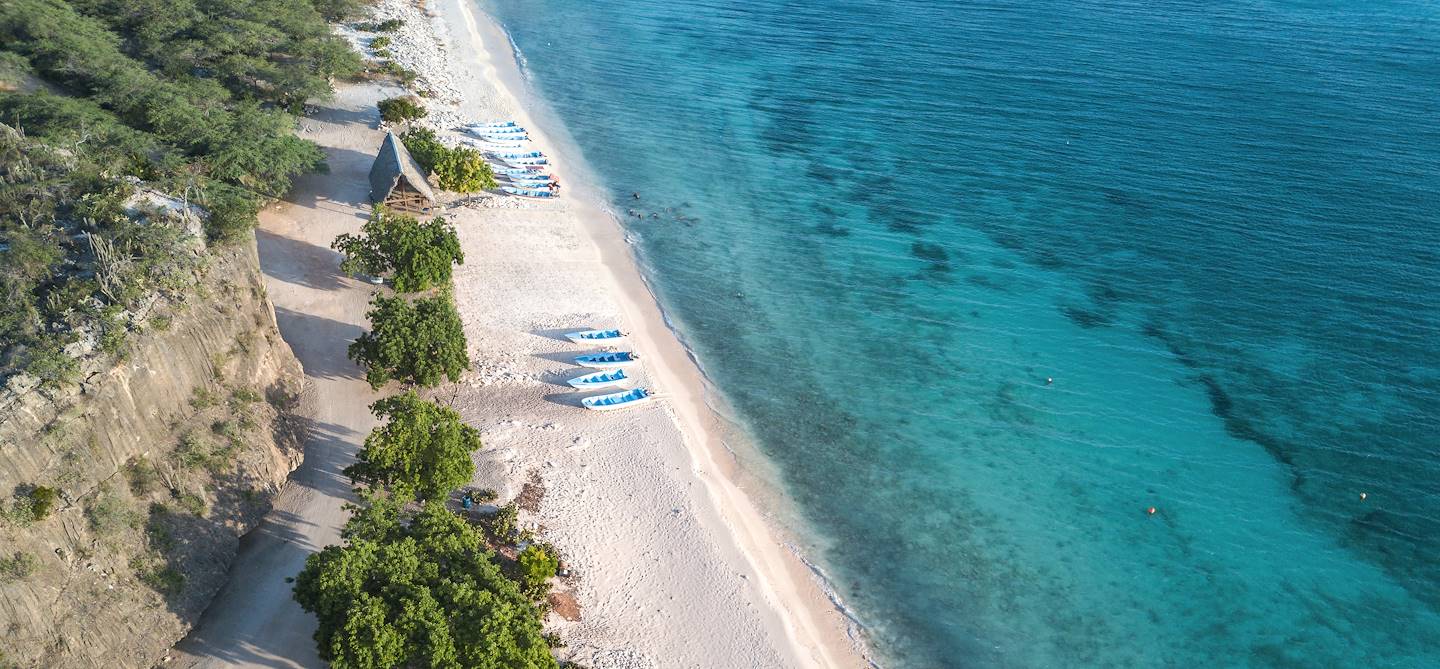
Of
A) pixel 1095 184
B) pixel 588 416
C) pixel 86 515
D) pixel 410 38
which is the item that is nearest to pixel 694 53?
pixel 410 38

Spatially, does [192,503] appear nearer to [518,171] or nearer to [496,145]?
[518,171]

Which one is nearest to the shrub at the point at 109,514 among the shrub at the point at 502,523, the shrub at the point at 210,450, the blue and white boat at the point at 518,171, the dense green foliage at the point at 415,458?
the shrub at the point at 210,450

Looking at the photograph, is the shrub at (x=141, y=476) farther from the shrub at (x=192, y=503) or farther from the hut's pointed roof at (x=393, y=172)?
the hut's pointed roof at (x=393, y=172)

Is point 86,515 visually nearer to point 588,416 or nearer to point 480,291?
point 588,416

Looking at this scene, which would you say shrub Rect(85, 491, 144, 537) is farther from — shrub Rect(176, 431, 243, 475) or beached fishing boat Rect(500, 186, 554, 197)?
beached fishing boat Rect(500, 186, 554, 197)

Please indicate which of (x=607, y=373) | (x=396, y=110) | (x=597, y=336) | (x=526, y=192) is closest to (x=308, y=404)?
(x=607, y=373)

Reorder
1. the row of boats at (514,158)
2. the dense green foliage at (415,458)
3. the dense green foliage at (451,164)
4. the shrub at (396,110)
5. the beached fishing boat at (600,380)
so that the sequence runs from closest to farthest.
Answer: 1. the dense green foliage at (415,458)
2. the beached fishing boat at (600,380)
3. the dense green foliage at (451,164)
4. the row of boats at (514,158)
5. the shrub at (396,110)
